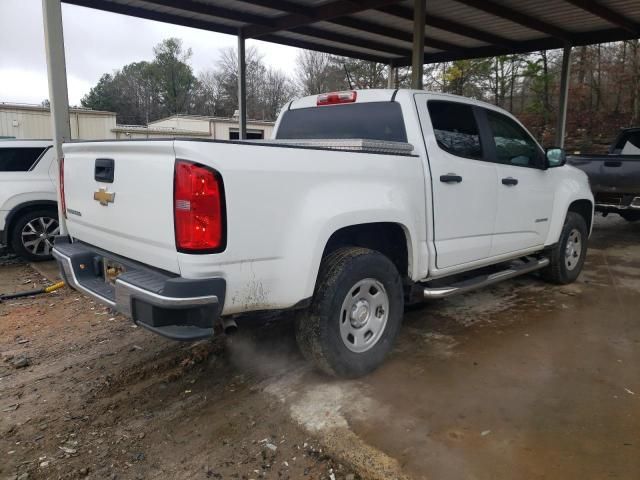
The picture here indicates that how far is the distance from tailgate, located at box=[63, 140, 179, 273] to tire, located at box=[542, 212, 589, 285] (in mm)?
4534

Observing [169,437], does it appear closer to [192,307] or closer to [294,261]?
[192,307]

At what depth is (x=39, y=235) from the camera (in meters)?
7.25

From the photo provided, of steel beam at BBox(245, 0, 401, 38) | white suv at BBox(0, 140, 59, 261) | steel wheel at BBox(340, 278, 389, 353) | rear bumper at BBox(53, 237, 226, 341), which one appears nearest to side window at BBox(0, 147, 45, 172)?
white suv at BBox(0, 140, 59, 261)

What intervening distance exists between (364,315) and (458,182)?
4.44 feet

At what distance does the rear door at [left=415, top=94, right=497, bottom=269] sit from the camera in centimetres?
390

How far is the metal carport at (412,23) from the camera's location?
→ 8781 mm

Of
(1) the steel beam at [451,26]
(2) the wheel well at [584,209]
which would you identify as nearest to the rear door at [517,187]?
(2) the wheel well at [584,209]

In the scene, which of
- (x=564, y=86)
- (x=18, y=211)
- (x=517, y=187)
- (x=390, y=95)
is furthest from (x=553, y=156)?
(x=564, y=86)

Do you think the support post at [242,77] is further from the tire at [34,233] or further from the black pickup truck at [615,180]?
the black pickup truck at [615,180]

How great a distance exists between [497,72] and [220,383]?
941 inches

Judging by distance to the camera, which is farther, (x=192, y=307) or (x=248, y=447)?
(x=248, y=447)

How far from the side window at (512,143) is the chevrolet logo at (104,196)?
3.27m

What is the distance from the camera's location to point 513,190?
471cm

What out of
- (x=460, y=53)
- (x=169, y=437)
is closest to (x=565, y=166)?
(x=169, y=437)
